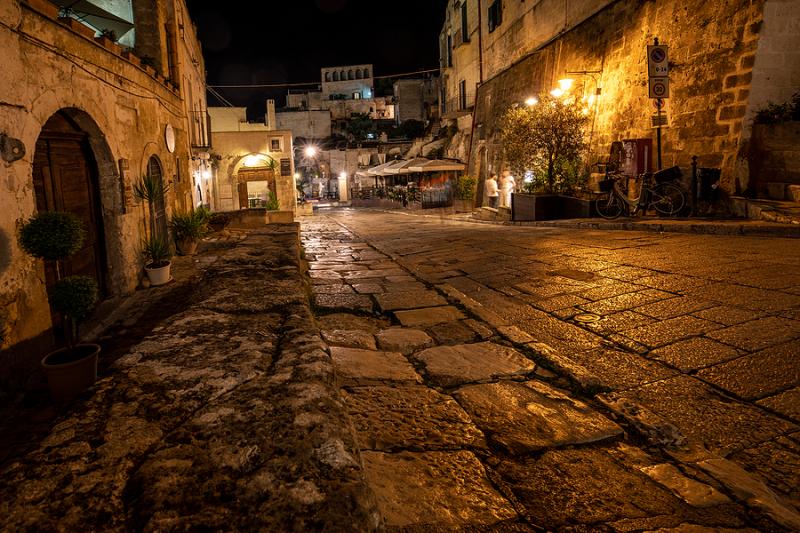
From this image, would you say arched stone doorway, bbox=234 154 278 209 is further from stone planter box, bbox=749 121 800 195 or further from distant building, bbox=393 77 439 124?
distant building, bbox=393 77 439 124

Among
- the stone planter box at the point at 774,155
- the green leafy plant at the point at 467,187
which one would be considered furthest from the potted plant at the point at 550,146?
the green leafy plant at the point at 467,187

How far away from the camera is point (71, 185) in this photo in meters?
5.97

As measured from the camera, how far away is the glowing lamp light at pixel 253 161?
2415cm

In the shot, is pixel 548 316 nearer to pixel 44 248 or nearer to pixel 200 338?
pixel 200 338

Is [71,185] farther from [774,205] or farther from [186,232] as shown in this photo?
[774,205]

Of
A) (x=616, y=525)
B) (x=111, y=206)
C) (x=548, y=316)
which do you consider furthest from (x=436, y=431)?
(x=111, y=206)

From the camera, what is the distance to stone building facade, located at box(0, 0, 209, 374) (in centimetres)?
423

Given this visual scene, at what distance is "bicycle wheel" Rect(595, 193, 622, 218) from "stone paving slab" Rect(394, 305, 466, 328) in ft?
26.0

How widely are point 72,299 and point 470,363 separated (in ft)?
10.7

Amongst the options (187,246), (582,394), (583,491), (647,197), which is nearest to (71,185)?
(187,246)

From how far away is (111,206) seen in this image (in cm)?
682

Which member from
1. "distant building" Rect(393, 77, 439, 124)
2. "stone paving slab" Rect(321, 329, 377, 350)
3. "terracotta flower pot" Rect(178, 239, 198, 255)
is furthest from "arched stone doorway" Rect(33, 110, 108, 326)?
"distant building" Rect(393, 77, 439, 124)

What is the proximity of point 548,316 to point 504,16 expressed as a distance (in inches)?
854

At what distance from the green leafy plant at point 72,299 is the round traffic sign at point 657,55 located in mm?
11064
